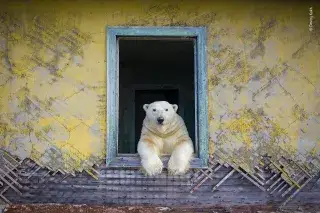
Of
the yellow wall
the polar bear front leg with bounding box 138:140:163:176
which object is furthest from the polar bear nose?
the yellow wall

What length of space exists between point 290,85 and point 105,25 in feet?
6.33

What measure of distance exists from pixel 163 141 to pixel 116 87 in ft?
2.52

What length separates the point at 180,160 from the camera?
399cm

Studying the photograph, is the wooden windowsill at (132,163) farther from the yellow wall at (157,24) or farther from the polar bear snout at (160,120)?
the polar bear snout at (160,120)

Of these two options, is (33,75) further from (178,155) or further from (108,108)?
(178,155)

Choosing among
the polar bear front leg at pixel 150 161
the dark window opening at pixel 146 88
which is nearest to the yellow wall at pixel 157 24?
the polar bear front leg at pixel 150 161

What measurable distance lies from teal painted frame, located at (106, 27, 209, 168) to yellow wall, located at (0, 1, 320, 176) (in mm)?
74

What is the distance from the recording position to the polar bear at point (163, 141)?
400 cm

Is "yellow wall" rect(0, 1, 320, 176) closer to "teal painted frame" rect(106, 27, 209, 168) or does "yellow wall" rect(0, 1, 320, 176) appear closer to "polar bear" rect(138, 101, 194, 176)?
"teal painted frame" rect(106, 27, 209, 168)

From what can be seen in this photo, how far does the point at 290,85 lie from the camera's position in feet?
14.0

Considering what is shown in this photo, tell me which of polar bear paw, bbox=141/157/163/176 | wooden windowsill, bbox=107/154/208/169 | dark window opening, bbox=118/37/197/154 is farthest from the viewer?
dark window opening, bbox=118/37/197/154

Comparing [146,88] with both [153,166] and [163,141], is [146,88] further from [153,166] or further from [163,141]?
[153,166]

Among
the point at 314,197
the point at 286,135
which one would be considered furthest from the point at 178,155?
the point at 314,197

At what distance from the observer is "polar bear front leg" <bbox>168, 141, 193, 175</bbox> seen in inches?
157
